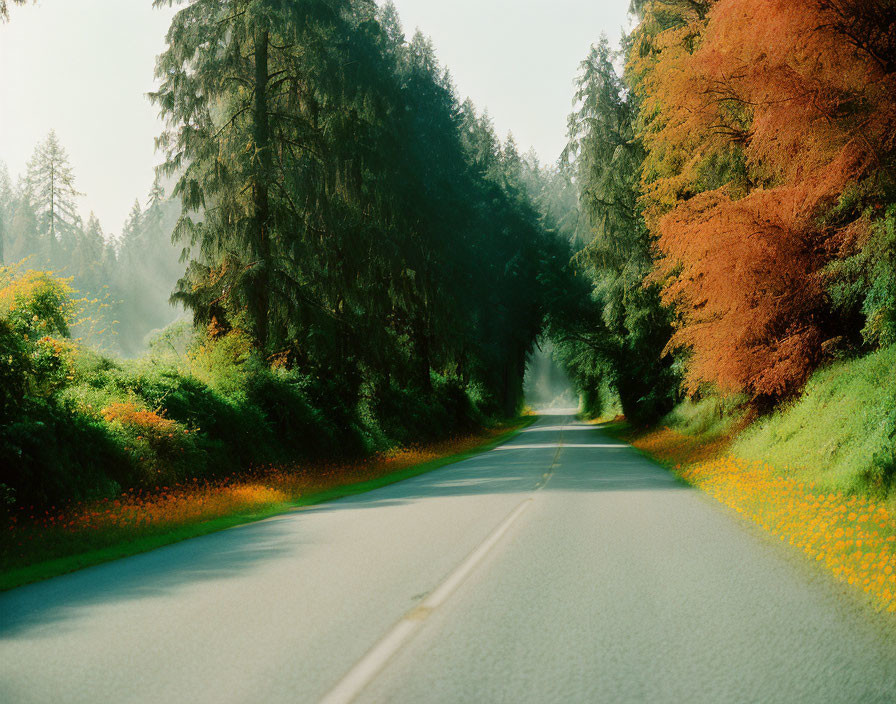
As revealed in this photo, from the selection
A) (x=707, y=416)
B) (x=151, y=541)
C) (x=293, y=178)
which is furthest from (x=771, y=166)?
(x=151, y=541)

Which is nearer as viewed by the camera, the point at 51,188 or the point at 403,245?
the point at 403,245

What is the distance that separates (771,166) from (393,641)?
12.7m

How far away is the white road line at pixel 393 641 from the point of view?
3.97 meters

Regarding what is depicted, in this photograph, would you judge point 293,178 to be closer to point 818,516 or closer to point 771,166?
point 771,166

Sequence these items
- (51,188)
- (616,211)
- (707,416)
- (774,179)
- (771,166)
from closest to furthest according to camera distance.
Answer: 1. (771,166)
2. (774,179)
3. (707,416)
4. (616,211)
5. (51,188)

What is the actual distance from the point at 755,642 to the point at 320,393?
19.0m

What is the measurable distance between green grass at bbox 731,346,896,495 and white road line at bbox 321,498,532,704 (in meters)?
5.68

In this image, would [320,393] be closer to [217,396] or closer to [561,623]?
[217,396]

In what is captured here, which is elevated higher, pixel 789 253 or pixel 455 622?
pixel 789 253

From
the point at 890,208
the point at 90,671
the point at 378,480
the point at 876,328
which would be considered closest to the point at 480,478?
the point at 378,480

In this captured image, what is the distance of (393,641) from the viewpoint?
484cm

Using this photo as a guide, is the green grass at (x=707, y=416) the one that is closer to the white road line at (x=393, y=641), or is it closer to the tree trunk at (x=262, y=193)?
the tree trunk at (x=262, y=193)

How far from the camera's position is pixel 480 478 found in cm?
1716

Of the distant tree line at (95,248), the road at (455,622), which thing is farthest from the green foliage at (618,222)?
the distant tree line at (95,248)
